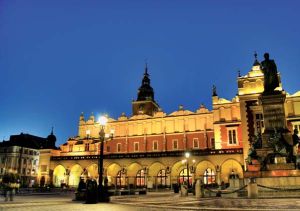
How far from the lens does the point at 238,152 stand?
40.8 meters

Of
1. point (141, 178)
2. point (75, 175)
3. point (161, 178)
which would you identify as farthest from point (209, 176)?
point (75, 175)

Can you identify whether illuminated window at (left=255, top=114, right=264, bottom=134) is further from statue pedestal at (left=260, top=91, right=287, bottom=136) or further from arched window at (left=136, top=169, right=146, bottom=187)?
statue pedestal at (left=260, top=91, right=287, bottom=136)

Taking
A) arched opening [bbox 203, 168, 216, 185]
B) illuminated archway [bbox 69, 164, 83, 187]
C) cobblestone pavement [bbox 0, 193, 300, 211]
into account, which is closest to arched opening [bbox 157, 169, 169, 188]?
arched opening [bbox 203, 168, 216, 185]

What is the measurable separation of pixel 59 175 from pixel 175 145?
22.2m

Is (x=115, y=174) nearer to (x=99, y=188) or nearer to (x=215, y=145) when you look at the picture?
(x=215, y=145)

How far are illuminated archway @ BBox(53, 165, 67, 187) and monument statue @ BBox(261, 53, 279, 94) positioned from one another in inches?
1681

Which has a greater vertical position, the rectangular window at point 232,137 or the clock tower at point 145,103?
the clock tower at point 145,103

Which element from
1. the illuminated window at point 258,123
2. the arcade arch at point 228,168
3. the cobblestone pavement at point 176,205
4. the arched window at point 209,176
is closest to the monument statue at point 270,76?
the cobblestone pavement at point 176,205

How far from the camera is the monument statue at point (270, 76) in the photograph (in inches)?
733

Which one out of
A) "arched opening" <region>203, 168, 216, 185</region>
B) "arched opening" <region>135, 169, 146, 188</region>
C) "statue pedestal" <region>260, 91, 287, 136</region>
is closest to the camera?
"statue pedestal" <region>260, 91, 287, 136</region>

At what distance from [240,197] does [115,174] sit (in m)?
35.4

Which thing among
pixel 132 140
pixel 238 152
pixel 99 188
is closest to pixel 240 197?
pixel 99 188

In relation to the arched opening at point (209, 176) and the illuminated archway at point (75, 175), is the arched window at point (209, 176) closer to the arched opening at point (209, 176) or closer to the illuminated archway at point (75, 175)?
the arched opening at point (209, 176)

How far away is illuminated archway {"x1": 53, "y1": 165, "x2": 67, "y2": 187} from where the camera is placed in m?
52.0
